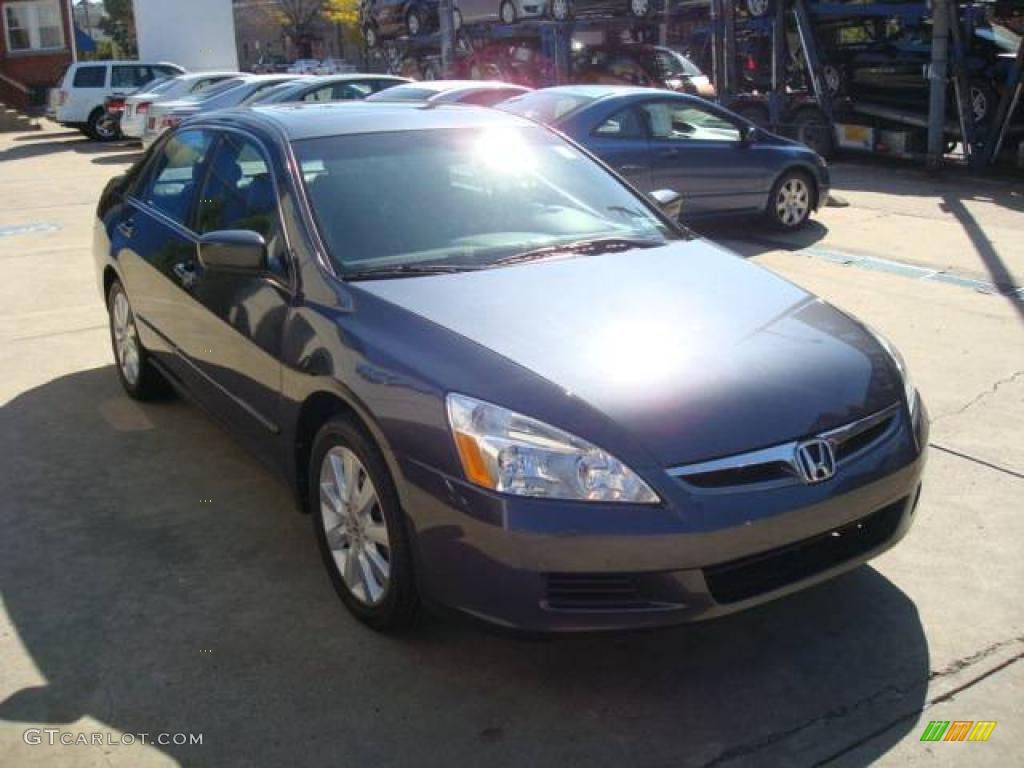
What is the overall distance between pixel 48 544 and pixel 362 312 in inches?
66.3

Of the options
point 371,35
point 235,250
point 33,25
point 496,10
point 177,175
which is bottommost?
point 235,250

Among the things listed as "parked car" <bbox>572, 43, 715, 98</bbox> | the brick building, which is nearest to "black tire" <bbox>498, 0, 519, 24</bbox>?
"parked car" <bbox>572, 43, 715, 98</bbox>

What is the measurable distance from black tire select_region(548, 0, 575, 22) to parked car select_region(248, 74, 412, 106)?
6.41 metres

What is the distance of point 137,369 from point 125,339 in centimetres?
24

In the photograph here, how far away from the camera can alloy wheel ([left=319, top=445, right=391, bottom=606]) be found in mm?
3252

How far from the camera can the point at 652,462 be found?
282 cm

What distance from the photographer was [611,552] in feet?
9.10

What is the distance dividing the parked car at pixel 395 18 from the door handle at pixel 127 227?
2105cm

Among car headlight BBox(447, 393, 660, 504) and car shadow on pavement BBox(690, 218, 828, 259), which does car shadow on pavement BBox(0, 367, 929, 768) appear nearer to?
car headlight BBox(447, 393, 660, 504)

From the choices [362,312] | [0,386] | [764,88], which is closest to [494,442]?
[362,312]

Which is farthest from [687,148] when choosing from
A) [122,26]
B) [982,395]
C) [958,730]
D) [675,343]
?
[122,26]

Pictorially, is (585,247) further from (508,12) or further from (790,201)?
(508,12)

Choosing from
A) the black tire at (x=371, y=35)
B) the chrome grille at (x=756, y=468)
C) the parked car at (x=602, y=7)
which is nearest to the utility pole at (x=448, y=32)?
the parked car at (x=602, y=7)

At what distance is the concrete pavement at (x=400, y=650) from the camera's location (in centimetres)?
287
